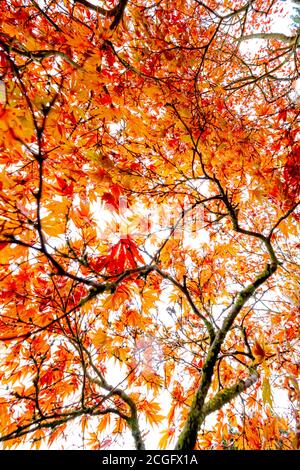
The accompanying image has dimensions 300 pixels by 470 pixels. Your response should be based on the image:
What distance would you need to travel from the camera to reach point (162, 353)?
6.82ft

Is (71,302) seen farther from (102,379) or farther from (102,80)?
(102,80)

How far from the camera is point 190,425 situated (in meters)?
1.39

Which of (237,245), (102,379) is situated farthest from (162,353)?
(237,245)

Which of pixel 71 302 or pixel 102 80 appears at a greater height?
pixel 102 80

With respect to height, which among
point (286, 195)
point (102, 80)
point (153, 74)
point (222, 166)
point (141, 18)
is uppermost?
point (141, 18)

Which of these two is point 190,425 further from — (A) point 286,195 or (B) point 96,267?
(A) point 286,195

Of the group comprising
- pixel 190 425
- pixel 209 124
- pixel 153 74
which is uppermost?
pixel 153 74

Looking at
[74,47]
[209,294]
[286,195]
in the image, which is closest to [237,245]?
[209,294]

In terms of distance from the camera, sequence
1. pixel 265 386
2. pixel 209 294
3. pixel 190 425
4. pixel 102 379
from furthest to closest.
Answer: pixel 209 294 → pixel 102 379 → pixel 190 425 → pixel 265 386

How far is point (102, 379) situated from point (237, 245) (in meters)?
2.35

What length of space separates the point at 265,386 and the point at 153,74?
216cm

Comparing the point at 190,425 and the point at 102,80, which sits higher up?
the point at 102,80

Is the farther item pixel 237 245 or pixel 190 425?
pixel 237 245

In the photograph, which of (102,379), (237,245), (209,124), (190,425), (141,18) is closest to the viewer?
(190,425)
